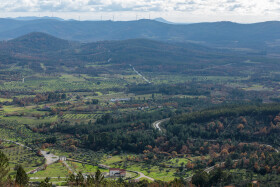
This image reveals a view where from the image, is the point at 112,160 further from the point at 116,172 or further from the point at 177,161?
the point at 177,161

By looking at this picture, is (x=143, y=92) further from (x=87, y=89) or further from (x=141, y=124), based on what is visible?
(x=141, y=124)

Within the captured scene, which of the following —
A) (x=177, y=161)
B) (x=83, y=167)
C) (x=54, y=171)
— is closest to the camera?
(x=54, y=171)

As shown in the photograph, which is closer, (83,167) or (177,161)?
(83,167)

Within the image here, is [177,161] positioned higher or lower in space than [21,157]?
higher

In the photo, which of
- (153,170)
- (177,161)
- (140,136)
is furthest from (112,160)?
(177,161)

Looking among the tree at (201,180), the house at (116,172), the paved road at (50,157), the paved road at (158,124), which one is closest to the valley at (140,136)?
the paved road at (50,157)

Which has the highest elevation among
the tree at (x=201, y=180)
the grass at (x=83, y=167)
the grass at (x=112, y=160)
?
the tree at (x=201, y=180)

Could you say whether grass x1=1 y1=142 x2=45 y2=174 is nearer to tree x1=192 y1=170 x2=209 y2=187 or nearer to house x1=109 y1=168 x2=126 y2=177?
house x1=109 y1=168 x2=126 y2=177

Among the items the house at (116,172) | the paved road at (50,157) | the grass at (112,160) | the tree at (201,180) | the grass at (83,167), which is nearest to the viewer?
the tree at (201,180)

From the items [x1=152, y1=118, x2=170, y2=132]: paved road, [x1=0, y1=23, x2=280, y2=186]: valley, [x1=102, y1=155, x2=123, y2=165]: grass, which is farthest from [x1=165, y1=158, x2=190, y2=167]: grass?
[x1=152, y1=118, x2=170, y2=132]: paved road

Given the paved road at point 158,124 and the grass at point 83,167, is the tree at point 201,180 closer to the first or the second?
the grass at point 83,167

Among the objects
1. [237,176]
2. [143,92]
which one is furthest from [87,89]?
[237,176]
